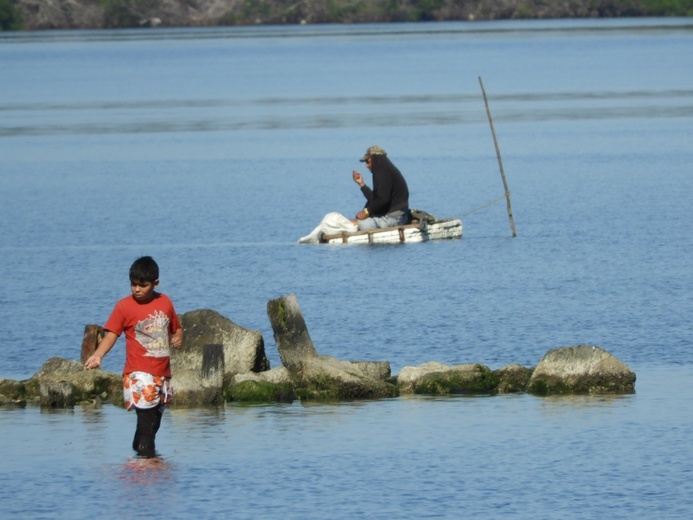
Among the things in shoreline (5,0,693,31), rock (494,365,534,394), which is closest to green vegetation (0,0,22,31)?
shoreline (5,0,693,31)

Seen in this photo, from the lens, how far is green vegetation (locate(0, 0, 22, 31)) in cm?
14596

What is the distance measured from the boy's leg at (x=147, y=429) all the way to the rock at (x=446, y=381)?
323cm

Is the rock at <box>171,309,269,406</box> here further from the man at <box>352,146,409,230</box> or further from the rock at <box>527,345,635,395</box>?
the man at <box>352,146,409,230</box>

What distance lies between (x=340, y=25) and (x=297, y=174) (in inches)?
5069

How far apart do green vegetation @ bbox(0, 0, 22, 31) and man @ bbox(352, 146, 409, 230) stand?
122 metres

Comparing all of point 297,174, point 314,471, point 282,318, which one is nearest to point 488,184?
point 297,174

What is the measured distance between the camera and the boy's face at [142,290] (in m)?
11.8

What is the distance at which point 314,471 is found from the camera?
1269cm

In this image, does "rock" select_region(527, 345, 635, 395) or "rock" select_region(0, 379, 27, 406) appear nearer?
"rock" select_region(527, 345, 635, 395)

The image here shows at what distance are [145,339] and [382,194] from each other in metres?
14.6

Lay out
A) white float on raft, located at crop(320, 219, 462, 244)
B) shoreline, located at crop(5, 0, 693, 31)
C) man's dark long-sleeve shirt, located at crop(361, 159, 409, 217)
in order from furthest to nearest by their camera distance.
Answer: shoreline, located at crop(5, 0, 693, 31)
white float on raft, located at crop(320, 219, 462, 244)
man's dark long-sleeve shirt, located at crop(361, 159, 409, 217)

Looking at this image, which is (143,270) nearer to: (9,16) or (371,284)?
(371,284)

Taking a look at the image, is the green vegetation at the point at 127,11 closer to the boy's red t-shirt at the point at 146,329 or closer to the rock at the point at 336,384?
the rock at the point at 336,384

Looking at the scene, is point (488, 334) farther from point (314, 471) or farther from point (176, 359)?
point (314, 471)
